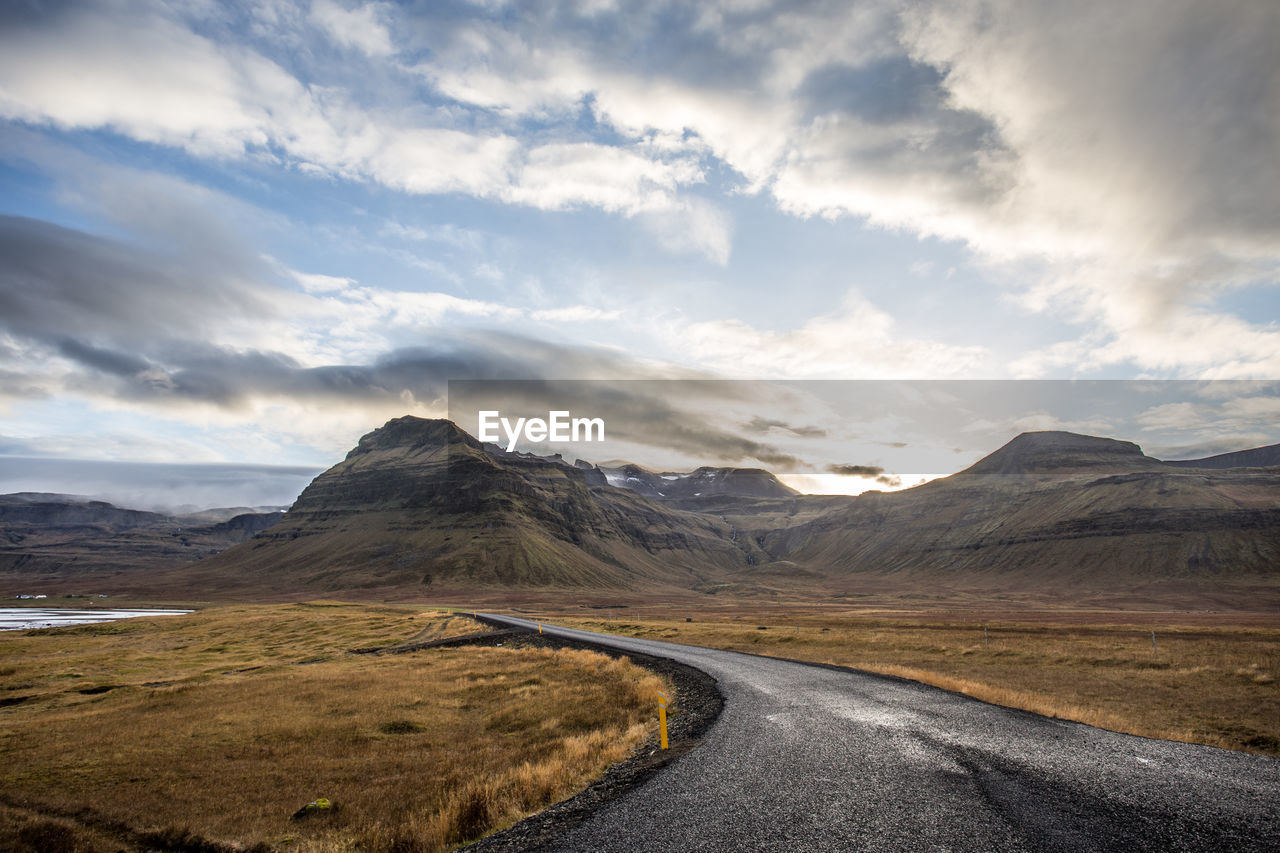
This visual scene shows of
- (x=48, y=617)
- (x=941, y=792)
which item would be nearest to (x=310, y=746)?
(x=941, y=792)

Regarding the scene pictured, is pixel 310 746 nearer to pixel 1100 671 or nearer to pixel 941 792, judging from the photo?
pixel 941 792

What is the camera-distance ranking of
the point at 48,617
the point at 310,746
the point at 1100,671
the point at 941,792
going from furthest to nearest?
the point at 48,617, the point at 1100,671, the point at 310,746, the point at 941,792

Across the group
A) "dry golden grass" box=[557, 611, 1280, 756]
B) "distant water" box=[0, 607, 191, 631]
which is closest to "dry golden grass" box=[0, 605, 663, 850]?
"dry golden grass" box=[557, 611, 1280, 756]

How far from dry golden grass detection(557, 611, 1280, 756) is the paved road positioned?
5.14 m

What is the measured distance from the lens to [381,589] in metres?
192

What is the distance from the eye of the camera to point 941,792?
10.9 metres

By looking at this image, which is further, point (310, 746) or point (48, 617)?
point (48, 617)

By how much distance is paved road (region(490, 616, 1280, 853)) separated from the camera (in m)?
9.11

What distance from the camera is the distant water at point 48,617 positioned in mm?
99562

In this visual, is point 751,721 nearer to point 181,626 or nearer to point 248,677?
point 248,677

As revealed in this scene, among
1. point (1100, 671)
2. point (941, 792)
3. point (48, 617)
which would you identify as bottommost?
point (48, 617)

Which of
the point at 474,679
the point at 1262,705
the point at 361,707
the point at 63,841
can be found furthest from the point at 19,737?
the point at 1262,705

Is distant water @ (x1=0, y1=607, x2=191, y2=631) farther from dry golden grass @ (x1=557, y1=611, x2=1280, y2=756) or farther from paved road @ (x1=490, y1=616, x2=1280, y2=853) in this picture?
paved road @ (x1=490, y1=616, x2=1280, y2=853)

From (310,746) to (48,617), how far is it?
14623 cm
